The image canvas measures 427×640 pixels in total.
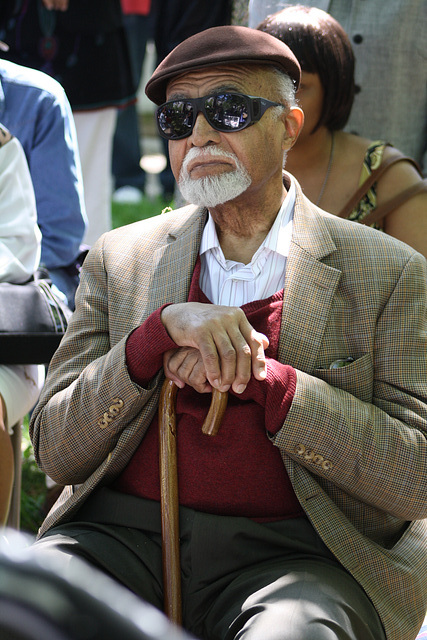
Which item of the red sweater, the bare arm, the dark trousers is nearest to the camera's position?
the dark trousers

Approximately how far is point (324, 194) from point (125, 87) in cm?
255

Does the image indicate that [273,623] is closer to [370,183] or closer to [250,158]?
[250,158]

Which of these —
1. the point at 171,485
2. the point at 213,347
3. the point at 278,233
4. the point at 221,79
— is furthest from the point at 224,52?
the point at 171,485

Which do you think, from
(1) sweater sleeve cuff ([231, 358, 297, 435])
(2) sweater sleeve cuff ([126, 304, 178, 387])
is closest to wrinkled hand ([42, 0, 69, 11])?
(2) sweater sleeve cuff ([126, 304, 178, 387])

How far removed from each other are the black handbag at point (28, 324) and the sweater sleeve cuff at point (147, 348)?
819 mm

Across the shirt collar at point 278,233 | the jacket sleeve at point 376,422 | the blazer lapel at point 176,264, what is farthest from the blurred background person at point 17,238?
the jacket sleeve at point 376,422

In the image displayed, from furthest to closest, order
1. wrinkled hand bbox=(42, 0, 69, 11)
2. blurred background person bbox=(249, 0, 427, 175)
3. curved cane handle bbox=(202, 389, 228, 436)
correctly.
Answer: wrinkled hand bbox=(42, 0, 69, 11)
blurred background person bbox=(249, 0, 427, 175)
curved cane handle bbox=(202, 389, 228, 436)

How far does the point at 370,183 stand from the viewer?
11.8 feet

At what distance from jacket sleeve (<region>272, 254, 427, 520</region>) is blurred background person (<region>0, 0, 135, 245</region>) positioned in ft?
12.5

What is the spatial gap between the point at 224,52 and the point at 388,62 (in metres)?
1.91

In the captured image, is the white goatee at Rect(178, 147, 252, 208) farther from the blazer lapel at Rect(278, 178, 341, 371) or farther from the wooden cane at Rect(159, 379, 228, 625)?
the wooden cane at Rect(159, 379, 228, 625)

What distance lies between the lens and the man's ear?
8.98 ft

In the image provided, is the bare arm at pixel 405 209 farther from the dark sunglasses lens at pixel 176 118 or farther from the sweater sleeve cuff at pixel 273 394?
the sweater sleeve cuff at pixel 273 394

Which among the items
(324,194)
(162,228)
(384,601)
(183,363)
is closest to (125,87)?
(324,194)
